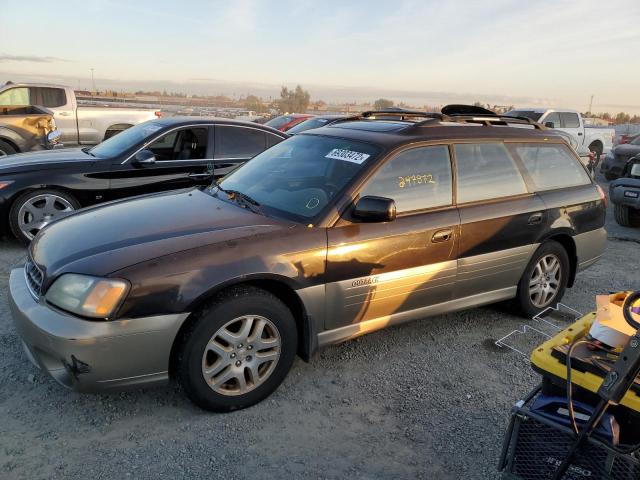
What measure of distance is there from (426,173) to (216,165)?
326cm

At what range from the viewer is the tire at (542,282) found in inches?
172

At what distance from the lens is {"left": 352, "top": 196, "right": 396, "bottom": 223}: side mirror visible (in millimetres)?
A: 3180

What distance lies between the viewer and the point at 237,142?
255 inches

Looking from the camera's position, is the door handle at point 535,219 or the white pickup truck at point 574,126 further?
the white pickup truck at point 574,126

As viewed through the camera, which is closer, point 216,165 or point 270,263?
point 270,263

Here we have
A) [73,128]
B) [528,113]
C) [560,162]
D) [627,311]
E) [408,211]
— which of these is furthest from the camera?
[528,113]

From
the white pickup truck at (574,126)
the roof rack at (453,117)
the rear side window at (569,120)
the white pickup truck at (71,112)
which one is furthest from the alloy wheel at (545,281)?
the rear side window at (569,120)

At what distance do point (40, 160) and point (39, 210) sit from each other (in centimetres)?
58

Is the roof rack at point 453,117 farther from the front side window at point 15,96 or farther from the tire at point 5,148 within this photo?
the front side window at point 15,96

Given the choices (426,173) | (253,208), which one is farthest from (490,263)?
(253,208)

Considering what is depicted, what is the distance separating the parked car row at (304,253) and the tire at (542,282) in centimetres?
2

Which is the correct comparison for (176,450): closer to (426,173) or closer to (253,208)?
(253,208)

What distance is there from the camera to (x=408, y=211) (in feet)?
11.8

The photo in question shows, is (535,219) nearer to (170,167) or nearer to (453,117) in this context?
(453,117)
